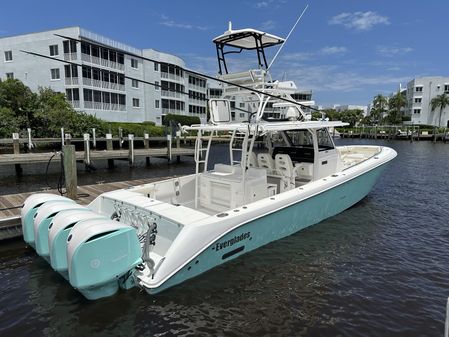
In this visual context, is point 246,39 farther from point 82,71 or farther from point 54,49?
point 54,49

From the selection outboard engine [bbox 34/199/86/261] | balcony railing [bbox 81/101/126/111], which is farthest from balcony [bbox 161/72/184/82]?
outboard engine [bbox 34/199/86/261]

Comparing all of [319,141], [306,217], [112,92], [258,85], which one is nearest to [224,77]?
[258,85]

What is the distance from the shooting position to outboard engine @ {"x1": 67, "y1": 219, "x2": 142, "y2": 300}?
13.2ft

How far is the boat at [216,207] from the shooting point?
434 cm

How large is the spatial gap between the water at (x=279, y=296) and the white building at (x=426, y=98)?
3094 inches

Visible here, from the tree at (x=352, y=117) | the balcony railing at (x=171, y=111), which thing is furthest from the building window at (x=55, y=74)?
the tree at (x=352, y=117)

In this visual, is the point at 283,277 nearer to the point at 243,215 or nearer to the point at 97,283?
the point at 243,215

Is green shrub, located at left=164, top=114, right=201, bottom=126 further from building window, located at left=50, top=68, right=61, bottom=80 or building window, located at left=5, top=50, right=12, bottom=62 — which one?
building window, located at left=5, top=50, right=12, bottom=62

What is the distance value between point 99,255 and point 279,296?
2.91 meters

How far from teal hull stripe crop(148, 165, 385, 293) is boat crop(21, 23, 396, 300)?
25 mm

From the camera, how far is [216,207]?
7.21 m

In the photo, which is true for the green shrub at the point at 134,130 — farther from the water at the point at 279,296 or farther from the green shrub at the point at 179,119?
the water at the point at 279,296

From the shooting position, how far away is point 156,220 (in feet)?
17.7

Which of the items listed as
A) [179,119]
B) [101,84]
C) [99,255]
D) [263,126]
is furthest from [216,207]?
[179,119]
